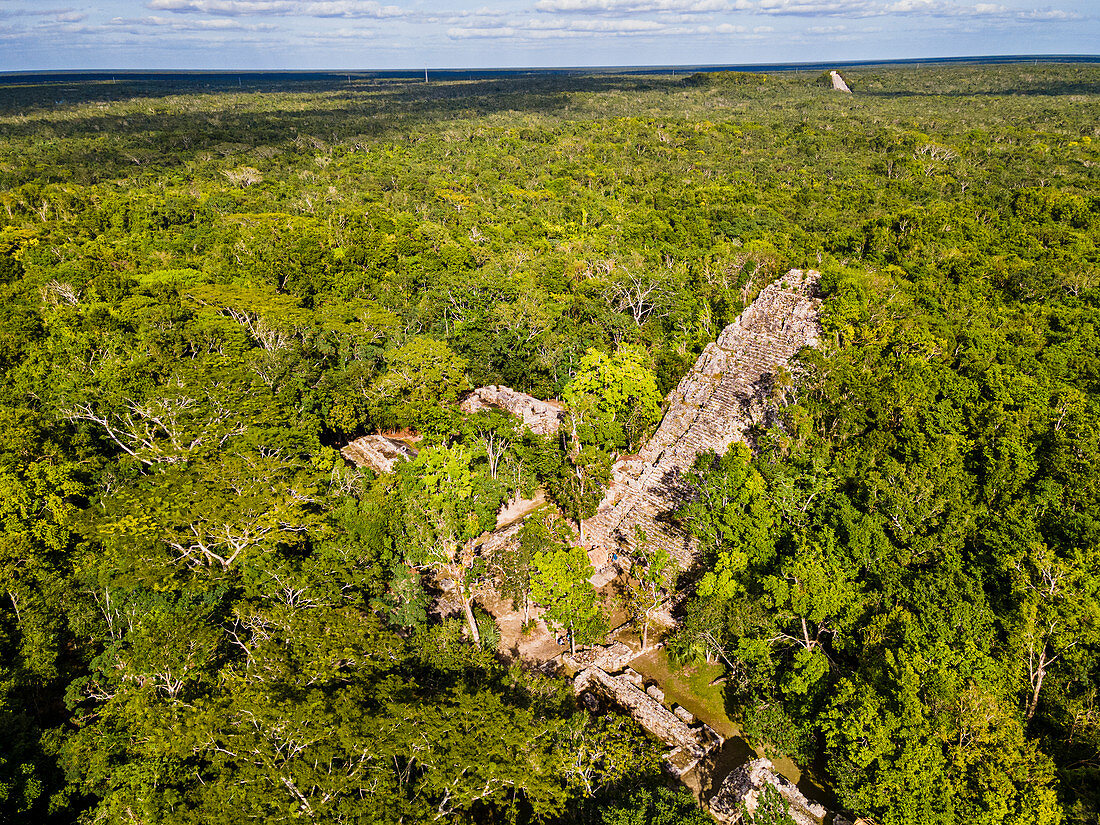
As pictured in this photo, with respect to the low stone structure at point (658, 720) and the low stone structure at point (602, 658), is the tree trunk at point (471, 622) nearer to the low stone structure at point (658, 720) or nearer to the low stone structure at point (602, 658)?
the low stone structure at point (602, 658)

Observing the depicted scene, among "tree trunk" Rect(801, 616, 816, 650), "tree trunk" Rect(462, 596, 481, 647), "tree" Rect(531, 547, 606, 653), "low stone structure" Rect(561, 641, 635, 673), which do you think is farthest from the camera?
"tree trunk" Rect(462, 596, 481, 647)

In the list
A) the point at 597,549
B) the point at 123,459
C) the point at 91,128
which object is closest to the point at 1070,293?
the point at 597,549

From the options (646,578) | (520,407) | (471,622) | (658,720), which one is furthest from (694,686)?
(520,407)

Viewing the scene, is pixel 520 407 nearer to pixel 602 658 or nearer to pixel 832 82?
pixel 602 658

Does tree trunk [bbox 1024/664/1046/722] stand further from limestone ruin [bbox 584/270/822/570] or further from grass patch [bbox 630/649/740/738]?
limestone ruin [bbox 584/270/822/570]

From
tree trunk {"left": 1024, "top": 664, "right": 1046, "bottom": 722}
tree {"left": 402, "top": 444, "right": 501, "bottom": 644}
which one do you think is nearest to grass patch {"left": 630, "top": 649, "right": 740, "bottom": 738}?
tree {"left": 402, "top": 444, "right": 501, "bottom": 644}

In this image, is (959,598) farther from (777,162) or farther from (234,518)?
(777,162)
